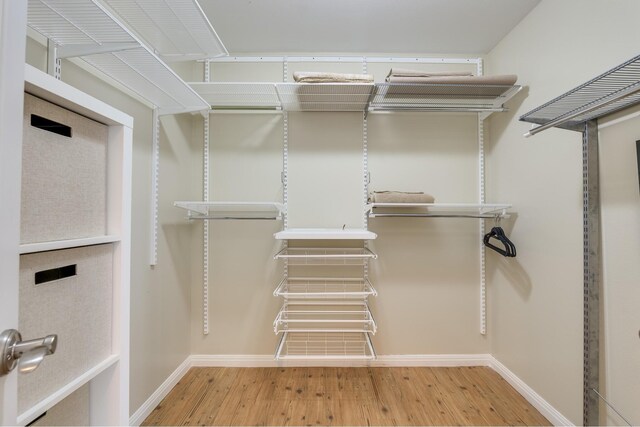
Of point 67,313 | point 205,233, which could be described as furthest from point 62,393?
point 205,233

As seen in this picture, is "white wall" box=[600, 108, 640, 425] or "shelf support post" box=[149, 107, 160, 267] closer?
"white wall" box=[600, 108, 640, 425]

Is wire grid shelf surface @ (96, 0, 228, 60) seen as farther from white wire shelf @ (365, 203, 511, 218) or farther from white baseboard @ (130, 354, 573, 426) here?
white baseboard @ (130, 354, 573, 426)

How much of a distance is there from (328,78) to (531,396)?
2.20 meters

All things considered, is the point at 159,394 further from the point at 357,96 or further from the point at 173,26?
the point at 357,96

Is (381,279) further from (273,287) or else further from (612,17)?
(612,17)

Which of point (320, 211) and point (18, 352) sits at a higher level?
point (320, 211)

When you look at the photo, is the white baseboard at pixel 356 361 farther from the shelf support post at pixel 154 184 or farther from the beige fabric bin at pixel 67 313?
the beige fabric bin at pixel 67 313

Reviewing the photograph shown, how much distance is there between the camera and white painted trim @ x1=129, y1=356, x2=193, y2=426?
→ 4.66ft

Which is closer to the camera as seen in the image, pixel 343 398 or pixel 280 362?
pixel 343 398

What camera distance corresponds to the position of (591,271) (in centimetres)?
118

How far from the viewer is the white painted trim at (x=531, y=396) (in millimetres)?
1429

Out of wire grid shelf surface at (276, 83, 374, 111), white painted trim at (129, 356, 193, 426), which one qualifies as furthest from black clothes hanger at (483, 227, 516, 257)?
white painted trim at (129, 356, 193, 426)

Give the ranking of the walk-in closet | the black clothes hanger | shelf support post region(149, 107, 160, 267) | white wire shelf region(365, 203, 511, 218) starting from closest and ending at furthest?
the walk-in closet < shelf support post region(149, 107, 160, 267) < the black clothes hanger < white wire shelf region(365, 203, 511, 218)

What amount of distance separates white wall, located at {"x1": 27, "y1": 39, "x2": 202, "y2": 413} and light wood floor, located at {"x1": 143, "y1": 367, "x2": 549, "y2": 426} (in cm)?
26
